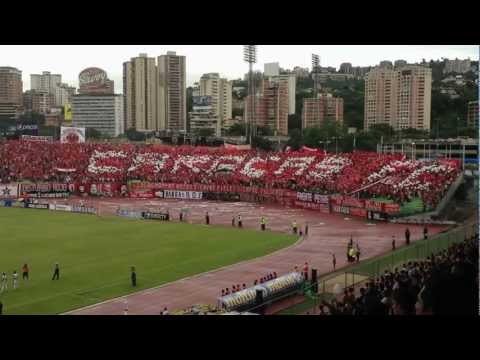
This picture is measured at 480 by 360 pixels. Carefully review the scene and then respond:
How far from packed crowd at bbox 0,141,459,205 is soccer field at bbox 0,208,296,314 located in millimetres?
14736

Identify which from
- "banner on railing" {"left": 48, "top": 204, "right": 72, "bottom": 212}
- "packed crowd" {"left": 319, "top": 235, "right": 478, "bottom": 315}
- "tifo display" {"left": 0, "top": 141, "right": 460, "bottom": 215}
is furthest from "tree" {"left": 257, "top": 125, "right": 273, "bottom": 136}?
"packed crowd" {"left": 319, "top": 235, "right": 478, "bottom": 315}

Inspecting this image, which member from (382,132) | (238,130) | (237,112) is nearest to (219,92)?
(237,112)

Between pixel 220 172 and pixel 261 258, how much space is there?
111 feet

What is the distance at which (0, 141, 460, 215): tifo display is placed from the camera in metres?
46.5

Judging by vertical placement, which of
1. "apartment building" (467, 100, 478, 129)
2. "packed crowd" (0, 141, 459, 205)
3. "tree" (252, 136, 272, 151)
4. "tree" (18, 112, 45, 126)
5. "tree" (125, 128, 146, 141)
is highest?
"tree" (18, 112, 45, 126)

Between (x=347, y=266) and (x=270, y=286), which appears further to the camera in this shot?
(x=347, y=266)

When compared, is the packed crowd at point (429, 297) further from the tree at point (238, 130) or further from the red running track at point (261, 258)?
the tree at point (238, 130)

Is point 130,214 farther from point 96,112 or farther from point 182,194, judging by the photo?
point 96,112

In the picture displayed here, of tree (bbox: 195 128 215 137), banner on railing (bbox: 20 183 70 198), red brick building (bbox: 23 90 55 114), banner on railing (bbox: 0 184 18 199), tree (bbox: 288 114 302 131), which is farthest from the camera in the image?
red brick building (bbox: 23 90 55 114)

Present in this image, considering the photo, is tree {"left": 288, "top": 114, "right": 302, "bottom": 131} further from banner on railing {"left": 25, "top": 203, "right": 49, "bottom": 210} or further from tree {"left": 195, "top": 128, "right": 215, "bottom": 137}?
banner on railing {"left": 25, "top": 203, "right": 49, "bottom": 210}

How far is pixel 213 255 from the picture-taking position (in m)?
30.1
